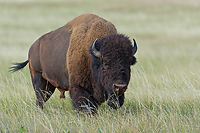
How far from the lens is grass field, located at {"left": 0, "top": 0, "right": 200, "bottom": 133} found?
15.2ft

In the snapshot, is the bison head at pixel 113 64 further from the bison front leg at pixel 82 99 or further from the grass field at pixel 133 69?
the grass field at pixel 133 69

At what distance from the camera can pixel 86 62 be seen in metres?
5.05

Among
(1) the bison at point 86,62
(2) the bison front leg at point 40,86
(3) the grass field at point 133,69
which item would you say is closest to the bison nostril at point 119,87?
(1) the bison at point 86,62

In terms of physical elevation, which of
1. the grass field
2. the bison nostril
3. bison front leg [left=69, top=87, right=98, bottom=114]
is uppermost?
the bison nostril

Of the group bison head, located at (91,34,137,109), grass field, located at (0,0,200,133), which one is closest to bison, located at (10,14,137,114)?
bison head, located at (91,34,137,109)

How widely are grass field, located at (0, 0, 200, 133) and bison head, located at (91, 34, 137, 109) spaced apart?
453 mm

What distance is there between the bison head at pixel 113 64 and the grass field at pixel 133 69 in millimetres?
453

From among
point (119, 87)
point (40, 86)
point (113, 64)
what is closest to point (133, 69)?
point (40, 86)

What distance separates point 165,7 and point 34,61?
31968 millimetres

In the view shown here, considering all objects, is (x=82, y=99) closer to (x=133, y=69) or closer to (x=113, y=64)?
(x=113, y=64)

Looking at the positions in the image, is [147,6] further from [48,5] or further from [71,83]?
[71,83]

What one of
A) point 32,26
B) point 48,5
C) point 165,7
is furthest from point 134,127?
point 48,5

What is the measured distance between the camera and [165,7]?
1416 inches

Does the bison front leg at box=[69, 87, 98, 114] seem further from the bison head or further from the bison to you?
the bison head
